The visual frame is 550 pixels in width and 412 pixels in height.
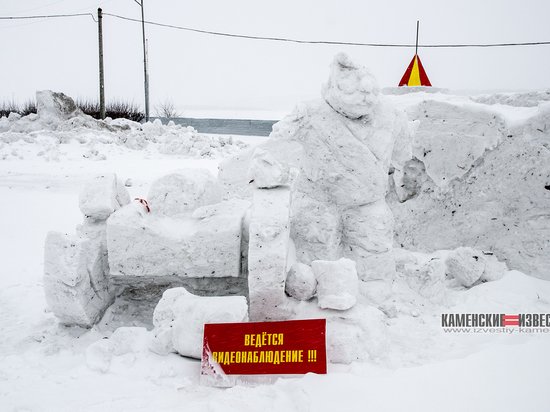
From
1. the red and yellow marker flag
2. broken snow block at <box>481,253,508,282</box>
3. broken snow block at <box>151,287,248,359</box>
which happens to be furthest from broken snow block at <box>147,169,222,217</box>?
the red and yellow marker flag

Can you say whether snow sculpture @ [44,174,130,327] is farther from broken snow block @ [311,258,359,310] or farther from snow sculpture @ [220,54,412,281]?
broken snow block @ [311,258,359,310]

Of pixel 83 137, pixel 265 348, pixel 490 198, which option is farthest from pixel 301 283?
pixel 83 137

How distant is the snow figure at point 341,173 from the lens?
3.09 m

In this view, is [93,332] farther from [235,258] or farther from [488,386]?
[488,386]

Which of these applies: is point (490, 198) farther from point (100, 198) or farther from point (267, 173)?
point (100, 198)

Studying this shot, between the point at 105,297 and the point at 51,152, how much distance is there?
6559 mm

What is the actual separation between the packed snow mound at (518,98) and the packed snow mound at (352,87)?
181 cm

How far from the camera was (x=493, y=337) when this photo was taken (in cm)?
275

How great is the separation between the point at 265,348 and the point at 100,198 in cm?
144

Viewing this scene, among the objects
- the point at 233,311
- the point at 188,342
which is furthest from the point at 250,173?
the point at 188,342

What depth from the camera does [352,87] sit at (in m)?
2.93

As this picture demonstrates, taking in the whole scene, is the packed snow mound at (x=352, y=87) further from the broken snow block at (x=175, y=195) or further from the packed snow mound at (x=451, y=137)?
the broken snow block at (x=175, y=195)

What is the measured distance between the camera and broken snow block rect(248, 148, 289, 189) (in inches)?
102

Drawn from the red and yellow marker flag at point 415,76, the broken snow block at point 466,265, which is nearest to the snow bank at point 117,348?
the broken snow block at point 466,265
